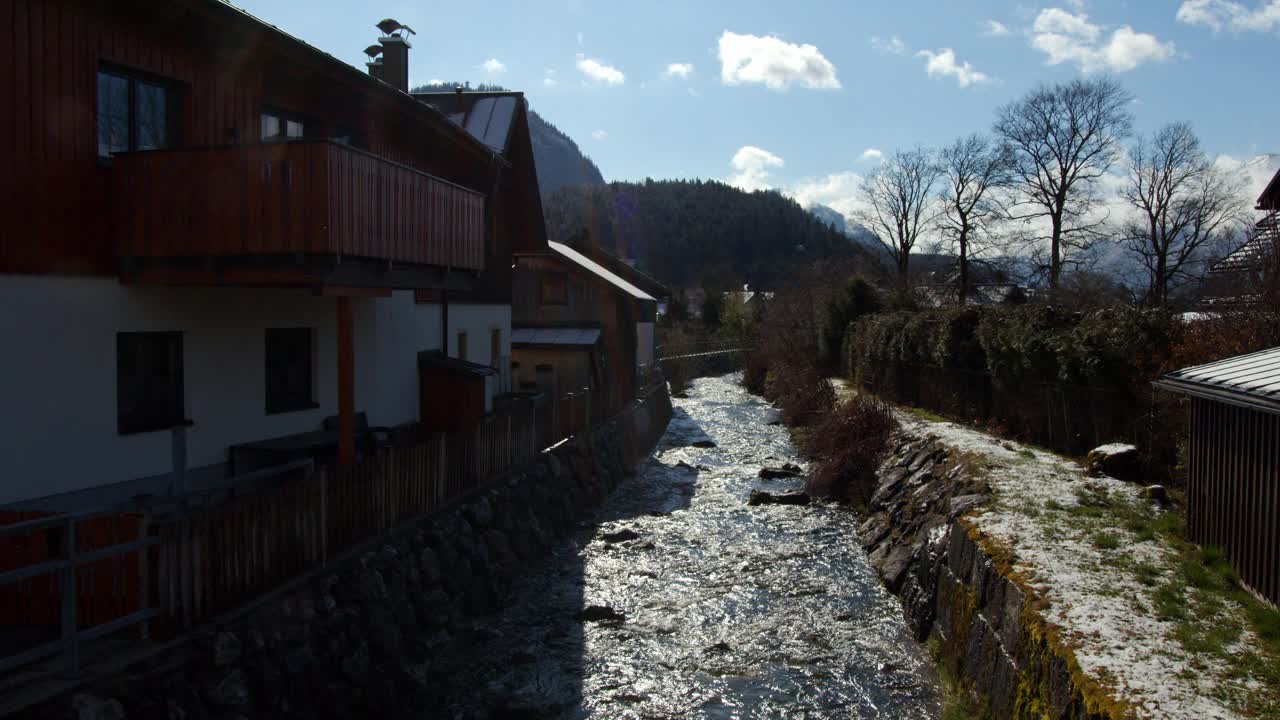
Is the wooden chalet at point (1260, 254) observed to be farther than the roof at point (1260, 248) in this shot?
No

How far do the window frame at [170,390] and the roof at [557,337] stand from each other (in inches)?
676

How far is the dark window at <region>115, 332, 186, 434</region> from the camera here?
10.6 m

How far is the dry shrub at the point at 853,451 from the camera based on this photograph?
66.6ft

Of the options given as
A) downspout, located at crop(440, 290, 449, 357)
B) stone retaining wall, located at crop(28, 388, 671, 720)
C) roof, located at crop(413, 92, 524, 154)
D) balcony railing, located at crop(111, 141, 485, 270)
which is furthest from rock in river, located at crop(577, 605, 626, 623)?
roof, located at crop(413, 92, 524, 154)

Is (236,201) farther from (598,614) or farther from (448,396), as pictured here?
(448,396)

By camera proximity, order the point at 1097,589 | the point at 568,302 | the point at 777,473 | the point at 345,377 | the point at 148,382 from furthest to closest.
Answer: the point at 568,302 < the point at 777,473 < the point at 345,377 < the point at 148,382 < the point at 1097,589

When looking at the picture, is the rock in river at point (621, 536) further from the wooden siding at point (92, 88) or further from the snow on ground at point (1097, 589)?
the wooden siding at point (92, 88)

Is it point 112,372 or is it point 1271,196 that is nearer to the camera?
point 112,372

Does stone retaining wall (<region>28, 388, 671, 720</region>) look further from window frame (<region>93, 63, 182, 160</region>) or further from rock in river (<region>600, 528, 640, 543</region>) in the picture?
window frame (<region>93, 63, 182, 160</region>)

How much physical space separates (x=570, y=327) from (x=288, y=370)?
16.5 m

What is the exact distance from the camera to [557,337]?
29.0 m

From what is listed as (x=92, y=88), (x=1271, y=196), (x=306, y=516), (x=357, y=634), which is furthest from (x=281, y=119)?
(x=1271, y=196)

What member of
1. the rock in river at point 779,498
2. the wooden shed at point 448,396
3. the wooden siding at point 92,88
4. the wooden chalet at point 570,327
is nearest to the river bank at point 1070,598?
the rock in river at point 779,498

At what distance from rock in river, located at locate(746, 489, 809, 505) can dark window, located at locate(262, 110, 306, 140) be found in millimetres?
12414
